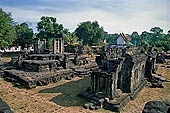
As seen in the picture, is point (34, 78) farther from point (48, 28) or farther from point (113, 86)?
point (48, 28)

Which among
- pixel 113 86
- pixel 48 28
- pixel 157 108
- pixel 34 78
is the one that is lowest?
pixel 34 78

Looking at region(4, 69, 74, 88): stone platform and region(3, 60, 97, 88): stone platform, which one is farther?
region(3, 60, 97, 88): stone platform

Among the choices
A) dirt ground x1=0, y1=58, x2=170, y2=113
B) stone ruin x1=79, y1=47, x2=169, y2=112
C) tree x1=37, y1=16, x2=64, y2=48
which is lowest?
dirt ground x1=0, y1=58, x2=170, y2=113

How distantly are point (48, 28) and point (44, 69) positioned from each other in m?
23.8

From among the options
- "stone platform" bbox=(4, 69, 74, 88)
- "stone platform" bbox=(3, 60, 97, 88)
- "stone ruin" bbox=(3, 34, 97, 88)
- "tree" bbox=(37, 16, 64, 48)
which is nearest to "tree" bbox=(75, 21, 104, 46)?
"tree" bbox=(37, 16, 64, 48)

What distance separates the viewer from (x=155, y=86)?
52.5ft

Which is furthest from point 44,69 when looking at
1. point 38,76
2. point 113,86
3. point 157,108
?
point 157,108

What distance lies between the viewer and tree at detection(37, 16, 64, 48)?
132 ft

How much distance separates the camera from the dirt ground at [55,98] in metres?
10.4

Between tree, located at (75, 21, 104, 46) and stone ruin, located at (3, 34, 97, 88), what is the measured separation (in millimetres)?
27360

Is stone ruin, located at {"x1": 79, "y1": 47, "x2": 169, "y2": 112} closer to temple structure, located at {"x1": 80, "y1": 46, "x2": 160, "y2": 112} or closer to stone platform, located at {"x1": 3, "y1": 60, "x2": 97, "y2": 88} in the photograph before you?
temple structure, located at {"x1": 80, "y1": 46, "x2": 160, "y2": 112}

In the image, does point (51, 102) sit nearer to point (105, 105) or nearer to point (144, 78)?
point (105, 105)

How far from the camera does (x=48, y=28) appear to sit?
40.3 meters

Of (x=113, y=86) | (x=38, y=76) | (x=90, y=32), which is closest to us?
(x=113, y=86)
